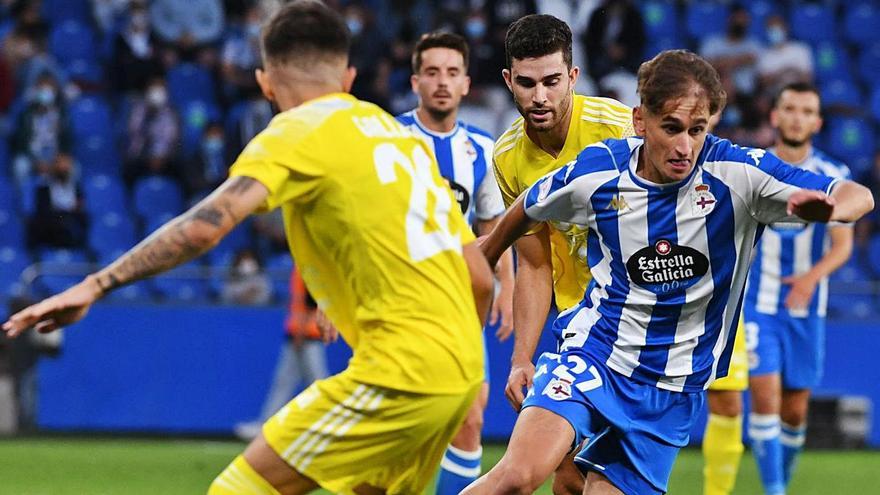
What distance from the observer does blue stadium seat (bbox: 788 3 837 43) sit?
16.6 m

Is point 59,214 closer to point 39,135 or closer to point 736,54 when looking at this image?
point 39,135

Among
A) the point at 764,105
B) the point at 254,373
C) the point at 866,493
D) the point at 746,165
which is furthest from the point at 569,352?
the point at 764,105

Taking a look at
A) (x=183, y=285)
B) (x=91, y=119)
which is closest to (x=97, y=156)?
(x=91, y=119)

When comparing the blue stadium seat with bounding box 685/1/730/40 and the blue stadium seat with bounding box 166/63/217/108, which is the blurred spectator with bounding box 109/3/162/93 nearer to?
the blue stadium seat with bounding box 166/63/217/108

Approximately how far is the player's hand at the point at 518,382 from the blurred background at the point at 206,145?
618cm

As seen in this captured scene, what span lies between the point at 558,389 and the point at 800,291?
4.10 metres

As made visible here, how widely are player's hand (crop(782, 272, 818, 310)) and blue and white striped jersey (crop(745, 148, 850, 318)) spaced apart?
52 millimetres

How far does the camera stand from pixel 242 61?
15414 millimetres

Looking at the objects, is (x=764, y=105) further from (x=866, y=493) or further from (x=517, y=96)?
(x=517, y=96)

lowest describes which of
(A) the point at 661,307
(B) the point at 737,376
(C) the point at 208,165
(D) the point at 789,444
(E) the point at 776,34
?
(D) the point at 789,444

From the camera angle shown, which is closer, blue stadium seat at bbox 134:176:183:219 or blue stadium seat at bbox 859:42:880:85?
blue stadium seat at bbox 134:176:183:219

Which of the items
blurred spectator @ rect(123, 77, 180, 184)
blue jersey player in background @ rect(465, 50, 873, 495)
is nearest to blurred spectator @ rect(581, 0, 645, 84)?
blurred spectator @ rect(123, 77, 180, 184)

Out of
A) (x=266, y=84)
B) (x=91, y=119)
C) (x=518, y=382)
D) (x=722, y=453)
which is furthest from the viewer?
(x=91, y=119)

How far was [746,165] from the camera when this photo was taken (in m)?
4.89
